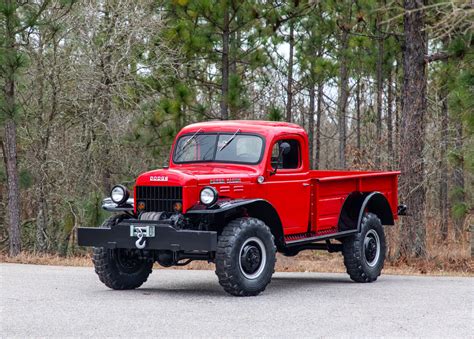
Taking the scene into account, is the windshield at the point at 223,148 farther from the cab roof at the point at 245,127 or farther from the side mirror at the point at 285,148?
the side mirror at the point at 285,148

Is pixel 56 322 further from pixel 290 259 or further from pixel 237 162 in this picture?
pixel 290 259

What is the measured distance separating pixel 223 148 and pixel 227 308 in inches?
126

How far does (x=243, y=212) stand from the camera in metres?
12.4

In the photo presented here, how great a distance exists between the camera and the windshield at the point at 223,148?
1305 cm

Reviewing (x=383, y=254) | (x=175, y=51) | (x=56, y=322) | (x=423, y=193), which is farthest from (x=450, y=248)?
(x=56, y=322)

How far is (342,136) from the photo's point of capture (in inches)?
1128

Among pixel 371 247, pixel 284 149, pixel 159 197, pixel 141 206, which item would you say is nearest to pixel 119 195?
pixel 141 206

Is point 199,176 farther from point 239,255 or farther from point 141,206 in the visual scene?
point 239,255

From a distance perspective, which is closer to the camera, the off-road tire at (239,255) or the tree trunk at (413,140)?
the off-road tire at (239,255)

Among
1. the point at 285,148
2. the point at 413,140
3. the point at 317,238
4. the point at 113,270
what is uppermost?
the point at 413,140

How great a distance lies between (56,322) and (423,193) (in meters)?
10.7

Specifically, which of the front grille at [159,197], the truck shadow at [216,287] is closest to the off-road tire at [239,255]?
the truck shadow at [216,287]

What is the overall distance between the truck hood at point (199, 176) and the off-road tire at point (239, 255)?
648mm

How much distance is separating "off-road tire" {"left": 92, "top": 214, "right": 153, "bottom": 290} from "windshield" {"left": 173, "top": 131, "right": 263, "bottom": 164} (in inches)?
57.5
